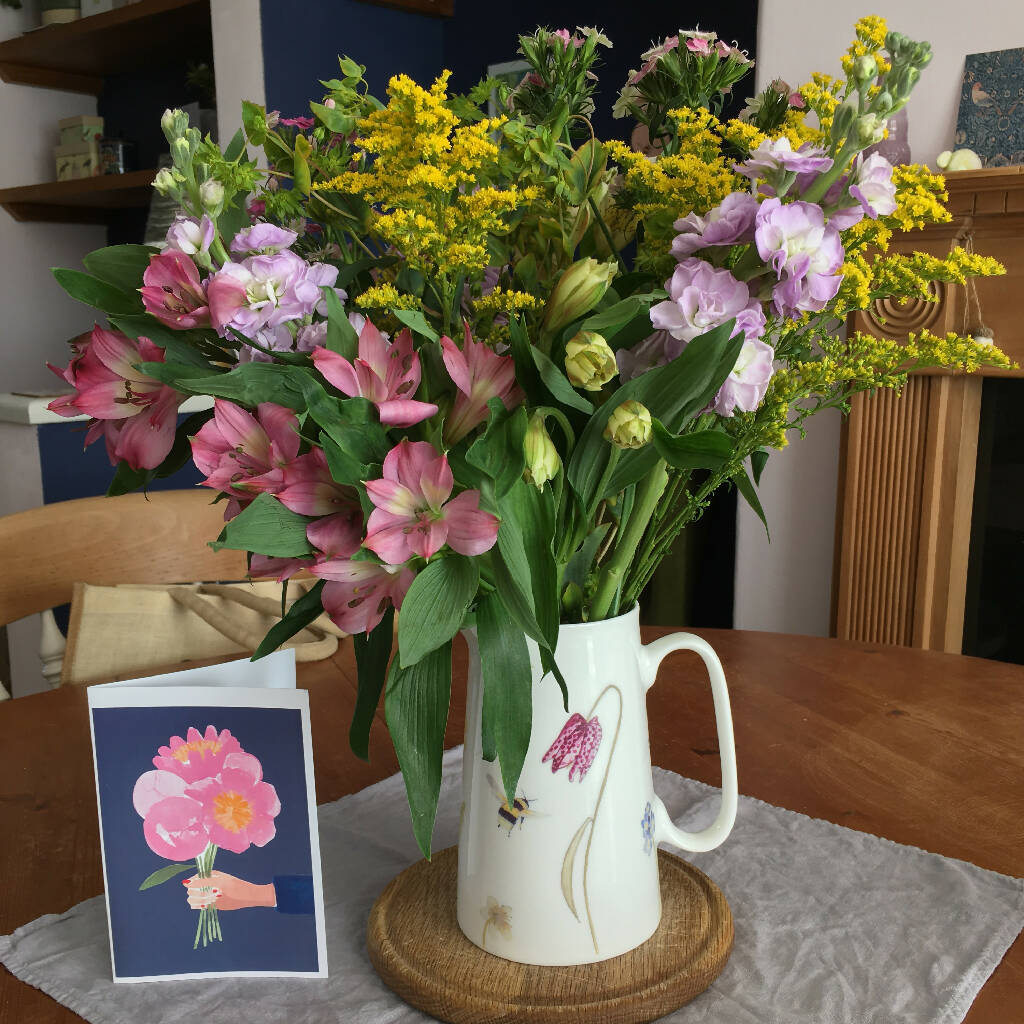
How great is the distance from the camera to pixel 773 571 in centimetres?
257

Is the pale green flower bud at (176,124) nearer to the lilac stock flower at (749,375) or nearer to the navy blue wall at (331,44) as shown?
the lilac stock flower at (749,375)

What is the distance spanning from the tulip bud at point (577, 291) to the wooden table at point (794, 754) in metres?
0.44

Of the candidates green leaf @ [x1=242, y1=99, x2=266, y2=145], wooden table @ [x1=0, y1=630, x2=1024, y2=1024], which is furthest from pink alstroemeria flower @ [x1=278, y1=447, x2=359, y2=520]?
wooden table @ [x1=0, y1=630, x2=1024, y2=1024]

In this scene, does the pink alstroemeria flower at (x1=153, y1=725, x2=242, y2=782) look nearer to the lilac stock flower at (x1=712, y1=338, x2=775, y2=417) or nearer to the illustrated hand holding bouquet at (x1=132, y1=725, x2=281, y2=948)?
the illustrated hand holding bouquet at (x1=132, y1=725, x2=281, y2=948)

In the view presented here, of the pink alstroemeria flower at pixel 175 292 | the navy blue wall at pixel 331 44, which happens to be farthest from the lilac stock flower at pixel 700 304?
the navy blue wall at pixel 331 44

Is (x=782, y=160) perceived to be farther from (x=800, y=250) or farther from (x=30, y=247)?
(x=30, y=247)

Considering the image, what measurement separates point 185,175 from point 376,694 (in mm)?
267

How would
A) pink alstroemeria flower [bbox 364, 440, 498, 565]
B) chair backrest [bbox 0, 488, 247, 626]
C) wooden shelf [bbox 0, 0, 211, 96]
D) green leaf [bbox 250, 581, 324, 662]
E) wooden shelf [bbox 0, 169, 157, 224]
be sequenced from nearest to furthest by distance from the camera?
pink alstroemeria flower [bbox 364, 440, 498, 565] → green leaf [bbox 250, 581, 324, 662] → chair backrest [bbox 0, 488, 247, 626] → wooden shelf [bbox 0, 0, 211, 96] → wooden shelf [bbox 0, 169, 157, 224]

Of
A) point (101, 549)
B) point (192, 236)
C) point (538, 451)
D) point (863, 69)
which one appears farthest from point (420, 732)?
point (101, 549)

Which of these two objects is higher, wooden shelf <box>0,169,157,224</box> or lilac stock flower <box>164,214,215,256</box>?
wooden shelf <box>0,169,157,224</box>

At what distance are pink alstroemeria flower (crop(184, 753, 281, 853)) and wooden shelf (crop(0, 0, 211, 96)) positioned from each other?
320cm

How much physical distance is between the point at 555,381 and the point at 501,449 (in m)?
0.04

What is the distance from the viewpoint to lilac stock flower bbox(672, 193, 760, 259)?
0.48 metres

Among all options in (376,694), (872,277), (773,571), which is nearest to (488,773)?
(376,694)
